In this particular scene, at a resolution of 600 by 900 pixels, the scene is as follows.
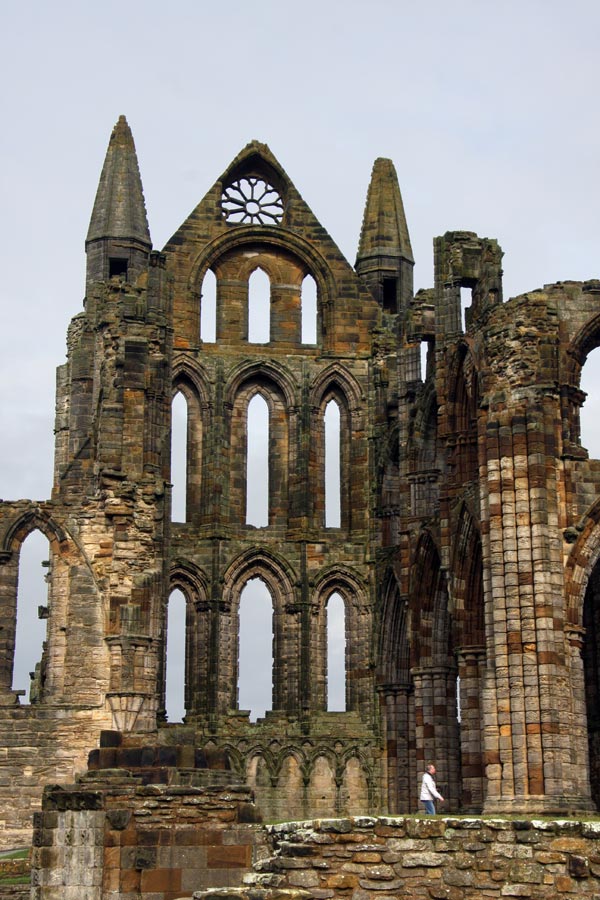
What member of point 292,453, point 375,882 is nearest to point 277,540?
point 292,453

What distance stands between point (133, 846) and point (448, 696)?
17.1 meters

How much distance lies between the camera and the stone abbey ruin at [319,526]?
107ft

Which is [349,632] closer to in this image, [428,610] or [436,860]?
[428,610]

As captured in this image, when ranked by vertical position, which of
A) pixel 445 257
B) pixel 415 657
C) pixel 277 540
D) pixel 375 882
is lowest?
pixel 375 882

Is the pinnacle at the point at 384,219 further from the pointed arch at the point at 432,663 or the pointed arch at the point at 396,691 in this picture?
the pointed arch at the point at 432,663

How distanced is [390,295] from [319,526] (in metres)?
6.31

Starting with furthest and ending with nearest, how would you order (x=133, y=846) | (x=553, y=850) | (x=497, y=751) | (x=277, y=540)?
→ (x=277, y=540)
(x=497, y=751)
(x=133, y=846)
(x=553, y=850)

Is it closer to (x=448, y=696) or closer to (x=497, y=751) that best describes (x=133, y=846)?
(x=497, y=751)

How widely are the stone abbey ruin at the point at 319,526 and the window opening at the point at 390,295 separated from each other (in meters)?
0.08

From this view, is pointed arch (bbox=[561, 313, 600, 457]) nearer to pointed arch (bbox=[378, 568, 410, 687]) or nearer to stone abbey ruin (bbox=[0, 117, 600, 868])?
stone abbey ruin (bbox=[0, 117, 600, 868])

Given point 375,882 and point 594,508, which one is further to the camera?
point 594,508

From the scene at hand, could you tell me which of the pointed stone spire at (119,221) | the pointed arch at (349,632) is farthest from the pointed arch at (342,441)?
the pointed stone spire at (119,221)

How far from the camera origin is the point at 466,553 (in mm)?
35906

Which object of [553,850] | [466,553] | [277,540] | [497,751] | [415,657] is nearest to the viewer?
[553,850]
